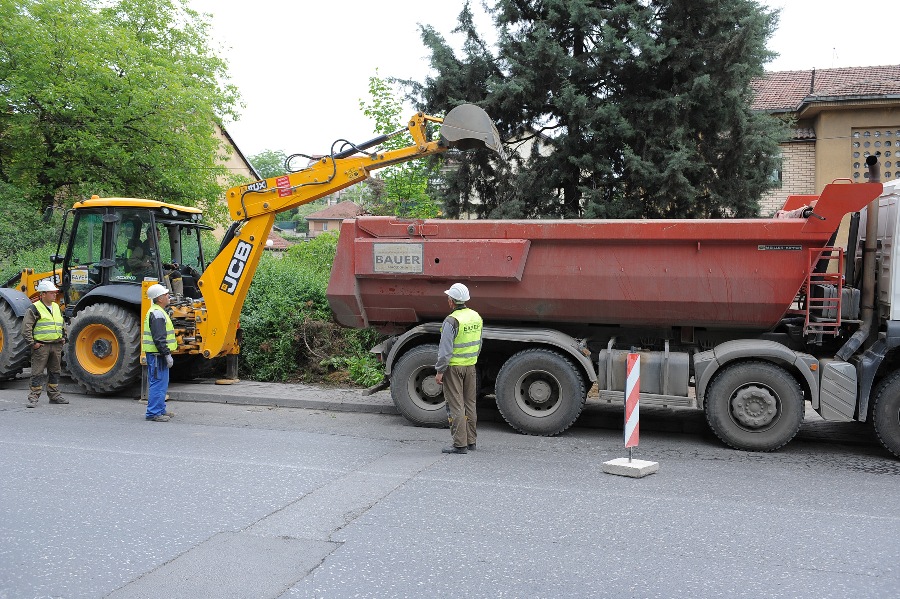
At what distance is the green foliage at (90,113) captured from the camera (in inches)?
814

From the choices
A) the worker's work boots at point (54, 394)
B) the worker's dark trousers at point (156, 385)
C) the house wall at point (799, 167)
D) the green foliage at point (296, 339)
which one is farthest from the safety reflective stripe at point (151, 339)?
the house wall at point (799, 167)

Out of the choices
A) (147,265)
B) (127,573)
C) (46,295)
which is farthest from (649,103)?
(127,573)

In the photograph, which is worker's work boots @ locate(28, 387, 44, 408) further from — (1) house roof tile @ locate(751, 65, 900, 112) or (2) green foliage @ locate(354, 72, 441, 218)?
(1) house roof tile @ locate(751, 65, 900, 112)

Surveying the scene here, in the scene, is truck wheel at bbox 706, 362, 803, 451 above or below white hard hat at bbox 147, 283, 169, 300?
below

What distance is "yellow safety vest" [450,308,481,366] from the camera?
8.18m

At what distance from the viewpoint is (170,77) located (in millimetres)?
22219

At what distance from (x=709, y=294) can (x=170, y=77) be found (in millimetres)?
18434

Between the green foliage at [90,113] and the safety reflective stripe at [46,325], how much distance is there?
11.8m

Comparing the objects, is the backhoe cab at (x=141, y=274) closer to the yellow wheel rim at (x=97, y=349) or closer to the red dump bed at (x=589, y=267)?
the yellow wheel rim at (x=97, y=349)

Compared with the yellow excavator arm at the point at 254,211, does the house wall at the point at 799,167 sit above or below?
above

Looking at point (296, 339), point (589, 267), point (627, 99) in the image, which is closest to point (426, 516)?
point (589, 267)

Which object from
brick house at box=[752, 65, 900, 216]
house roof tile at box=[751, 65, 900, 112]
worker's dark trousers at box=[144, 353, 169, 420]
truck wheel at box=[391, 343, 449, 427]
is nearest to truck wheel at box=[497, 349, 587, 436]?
truck wheel at box=[391, 343, 449, 427]

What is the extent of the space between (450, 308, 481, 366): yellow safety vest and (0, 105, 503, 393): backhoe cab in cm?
282

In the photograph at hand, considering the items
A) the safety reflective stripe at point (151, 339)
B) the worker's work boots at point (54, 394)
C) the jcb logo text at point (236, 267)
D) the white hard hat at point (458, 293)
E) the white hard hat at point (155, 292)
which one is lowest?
the worker's work boots at point (54, 394)
